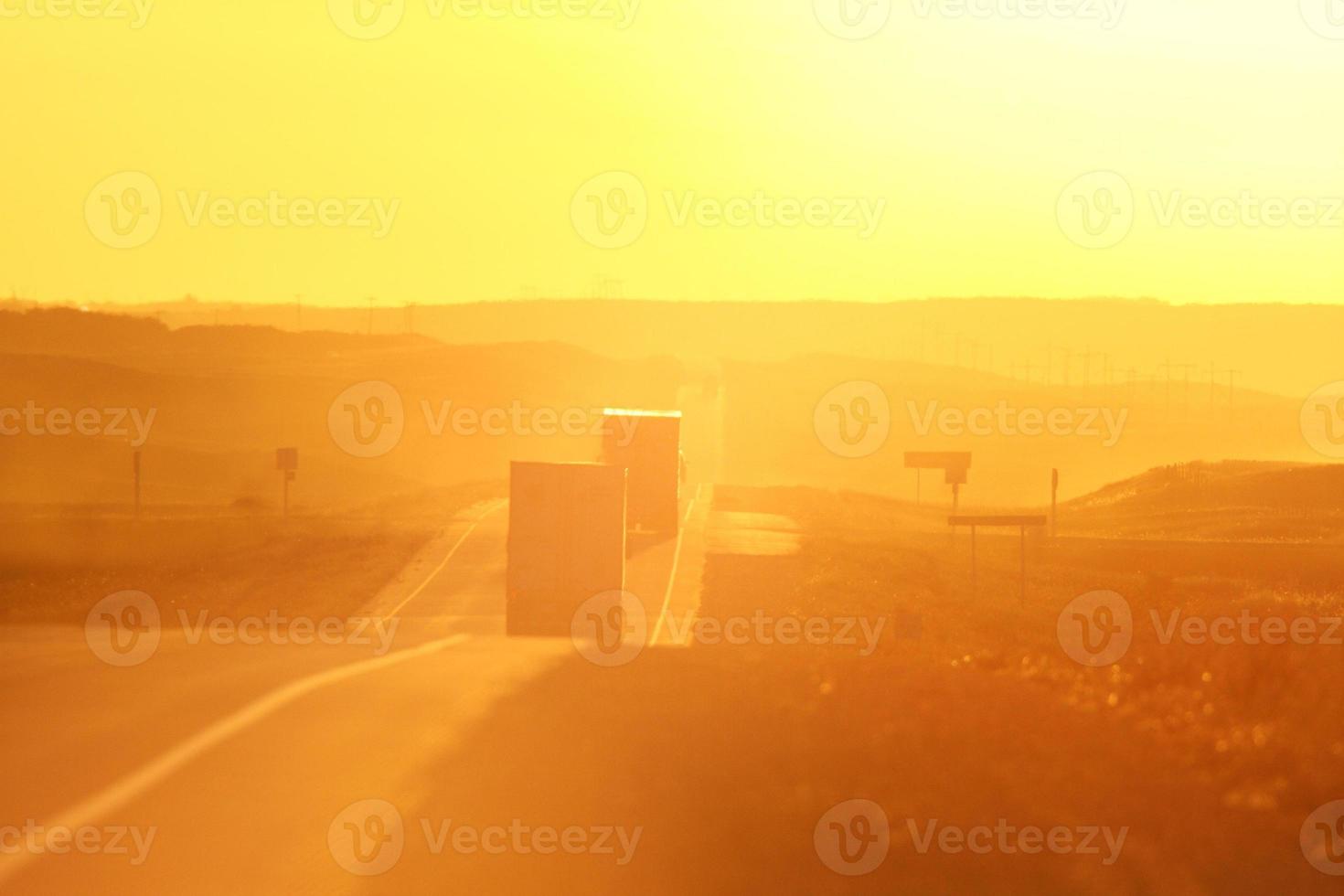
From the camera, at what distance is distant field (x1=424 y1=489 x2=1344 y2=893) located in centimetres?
840

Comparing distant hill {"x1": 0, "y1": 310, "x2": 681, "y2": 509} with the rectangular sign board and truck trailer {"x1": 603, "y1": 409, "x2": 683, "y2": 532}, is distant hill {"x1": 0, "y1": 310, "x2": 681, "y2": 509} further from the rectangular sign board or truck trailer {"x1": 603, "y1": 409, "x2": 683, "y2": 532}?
the rectangular sign board

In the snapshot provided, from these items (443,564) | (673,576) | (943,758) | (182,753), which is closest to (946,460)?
(673,576)

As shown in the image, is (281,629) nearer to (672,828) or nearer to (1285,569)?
(672,828)

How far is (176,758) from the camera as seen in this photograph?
10086 mm

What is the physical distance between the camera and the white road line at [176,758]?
27.7 ft

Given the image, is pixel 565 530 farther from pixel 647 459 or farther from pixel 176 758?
pixel 647 459

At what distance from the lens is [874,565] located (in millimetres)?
43562

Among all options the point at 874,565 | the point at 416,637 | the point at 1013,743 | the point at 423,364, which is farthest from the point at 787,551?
the point at 423,364

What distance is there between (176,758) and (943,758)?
5.33 meters

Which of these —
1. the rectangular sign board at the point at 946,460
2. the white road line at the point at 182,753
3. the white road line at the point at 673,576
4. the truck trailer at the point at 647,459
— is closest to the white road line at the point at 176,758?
the white road line at the point at 182,753

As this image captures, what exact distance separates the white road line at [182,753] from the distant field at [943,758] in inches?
74.6

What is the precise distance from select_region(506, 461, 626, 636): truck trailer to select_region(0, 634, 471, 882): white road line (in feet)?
38.5

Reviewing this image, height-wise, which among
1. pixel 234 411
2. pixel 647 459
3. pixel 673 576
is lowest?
pixel 673 576

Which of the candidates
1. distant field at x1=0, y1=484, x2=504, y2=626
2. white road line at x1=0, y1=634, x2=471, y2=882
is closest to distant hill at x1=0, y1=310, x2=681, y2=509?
distant field at x1=0, y1=484, x2=504, y2=626
